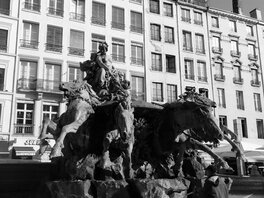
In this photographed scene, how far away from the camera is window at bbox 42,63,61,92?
87.6 ft

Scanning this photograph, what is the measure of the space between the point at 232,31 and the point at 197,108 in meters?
34.7

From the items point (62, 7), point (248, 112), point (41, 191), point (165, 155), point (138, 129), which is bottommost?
point (41, 191)

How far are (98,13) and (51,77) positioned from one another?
8.05m

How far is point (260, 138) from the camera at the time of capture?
36.7 metres

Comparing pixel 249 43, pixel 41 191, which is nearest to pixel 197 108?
pixel 41 191

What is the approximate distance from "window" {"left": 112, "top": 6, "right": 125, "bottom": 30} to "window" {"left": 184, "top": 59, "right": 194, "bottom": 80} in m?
8.06

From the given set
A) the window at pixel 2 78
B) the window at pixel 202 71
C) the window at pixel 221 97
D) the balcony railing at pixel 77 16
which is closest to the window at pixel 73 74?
the balcony railing at pixel 77 16

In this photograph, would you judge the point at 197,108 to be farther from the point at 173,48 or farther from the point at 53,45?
the point at 173,48

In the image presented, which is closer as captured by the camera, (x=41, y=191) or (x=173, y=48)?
(x=41, y=191)

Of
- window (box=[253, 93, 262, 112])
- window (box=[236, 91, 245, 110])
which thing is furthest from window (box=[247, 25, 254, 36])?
window (box=[236, 91, 245, 110])

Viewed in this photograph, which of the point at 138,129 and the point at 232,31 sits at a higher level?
the point at 232,31

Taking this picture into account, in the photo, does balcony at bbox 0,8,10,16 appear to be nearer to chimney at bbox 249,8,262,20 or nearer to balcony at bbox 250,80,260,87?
balcony at bbox 250,80,260,87

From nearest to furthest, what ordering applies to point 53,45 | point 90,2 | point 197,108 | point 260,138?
point 197,108, point 53,45, point 90,2, point 260,138

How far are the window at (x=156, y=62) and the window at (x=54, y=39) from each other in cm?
957
